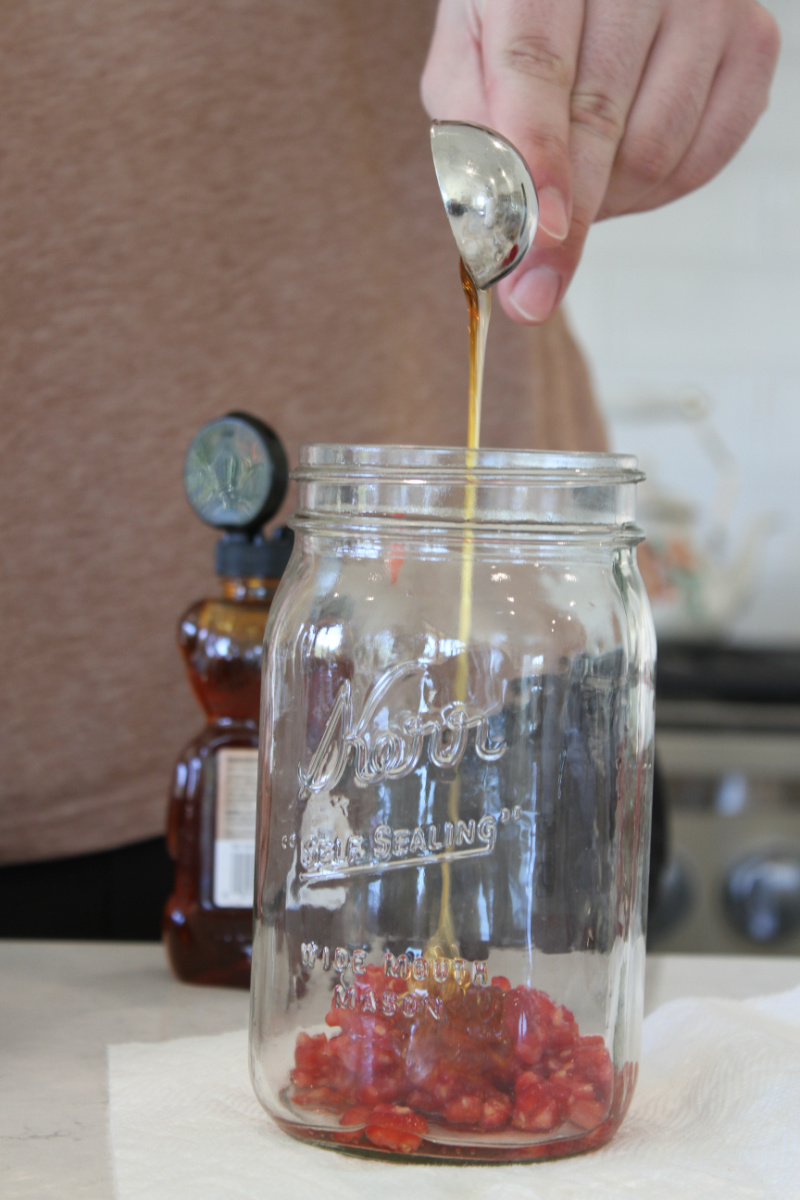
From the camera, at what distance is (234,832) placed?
64 cm

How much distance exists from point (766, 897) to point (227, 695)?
1142 millimetres

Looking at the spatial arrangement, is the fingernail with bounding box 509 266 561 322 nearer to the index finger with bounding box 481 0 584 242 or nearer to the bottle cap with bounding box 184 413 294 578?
the index finger with bounding box 481 0 584 242

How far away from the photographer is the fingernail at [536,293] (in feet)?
1.76

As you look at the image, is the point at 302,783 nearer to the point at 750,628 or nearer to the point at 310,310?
the point at 310,310

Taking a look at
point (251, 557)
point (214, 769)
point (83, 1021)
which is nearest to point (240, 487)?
point (251, 557)

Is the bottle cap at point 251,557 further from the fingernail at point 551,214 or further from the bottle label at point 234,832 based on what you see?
the fingernail at point 551,214

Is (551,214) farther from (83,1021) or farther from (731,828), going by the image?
(731,828)

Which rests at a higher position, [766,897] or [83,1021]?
[83,1021]

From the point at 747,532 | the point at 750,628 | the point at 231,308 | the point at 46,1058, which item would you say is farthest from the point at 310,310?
the point at 750,628

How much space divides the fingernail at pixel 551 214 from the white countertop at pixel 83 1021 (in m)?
0.37

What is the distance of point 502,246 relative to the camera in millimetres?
463

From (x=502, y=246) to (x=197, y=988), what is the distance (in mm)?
398

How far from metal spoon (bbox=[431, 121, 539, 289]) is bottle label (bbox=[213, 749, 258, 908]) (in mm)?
290

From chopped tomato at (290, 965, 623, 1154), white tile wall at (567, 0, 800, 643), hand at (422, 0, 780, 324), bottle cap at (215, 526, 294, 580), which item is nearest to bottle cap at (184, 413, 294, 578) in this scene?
bottle cap at (215, 526, 294, 580)
